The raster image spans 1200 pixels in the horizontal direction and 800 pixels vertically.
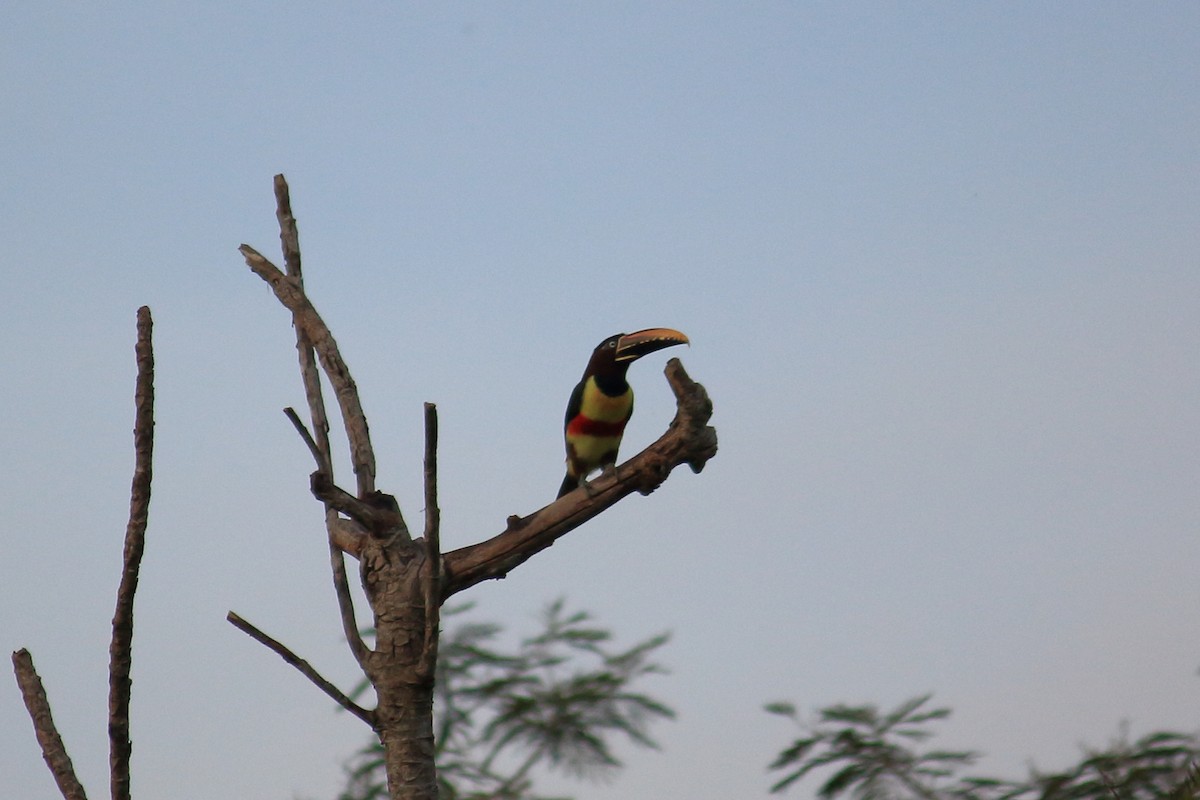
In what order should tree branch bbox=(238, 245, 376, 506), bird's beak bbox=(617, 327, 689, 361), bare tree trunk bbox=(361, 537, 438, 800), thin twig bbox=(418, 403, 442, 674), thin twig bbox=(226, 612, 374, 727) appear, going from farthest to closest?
bird's beak bbox=(617, 327, 689, 361) < tree branch bbox=(238, 245, 376, 506) < bare tree trunk bbox=(361, 537, 438, 800) < thin twig bbox=(226, 612, 374, 727) < thin twig bbox=(418, 403, 442, 674)

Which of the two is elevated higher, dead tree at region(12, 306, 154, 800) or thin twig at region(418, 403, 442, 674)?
thin twig at region(418, 403, 442, 674)

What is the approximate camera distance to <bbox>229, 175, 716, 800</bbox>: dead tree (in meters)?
4.36

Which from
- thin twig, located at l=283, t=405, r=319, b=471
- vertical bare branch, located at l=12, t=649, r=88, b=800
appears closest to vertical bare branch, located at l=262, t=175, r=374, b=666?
thin twig, located at l=283, t=405, r=319, b=471

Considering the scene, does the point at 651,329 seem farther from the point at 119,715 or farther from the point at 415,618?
the point at 119,715

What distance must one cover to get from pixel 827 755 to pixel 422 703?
1740 millimetres

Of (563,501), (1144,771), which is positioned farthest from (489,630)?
(1144,771)

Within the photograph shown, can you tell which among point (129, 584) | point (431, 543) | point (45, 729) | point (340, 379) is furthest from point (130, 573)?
point (340, 379)

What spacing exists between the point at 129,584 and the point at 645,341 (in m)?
3.80

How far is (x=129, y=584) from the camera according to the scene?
265cm

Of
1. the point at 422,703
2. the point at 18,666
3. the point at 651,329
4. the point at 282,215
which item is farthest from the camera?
the point at 651,329

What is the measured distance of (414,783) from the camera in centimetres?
434

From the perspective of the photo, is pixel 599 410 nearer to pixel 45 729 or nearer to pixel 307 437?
pixel 307 437

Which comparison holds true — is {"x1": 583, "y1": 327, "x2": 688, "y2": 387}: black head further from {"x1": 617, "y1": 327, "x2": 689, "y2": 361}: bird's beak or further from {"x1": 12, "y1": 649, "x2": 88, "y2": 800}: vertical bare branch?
{"x1": 12, "y1": 649, "x2": 88, "y2": 800}: vertical bare branch

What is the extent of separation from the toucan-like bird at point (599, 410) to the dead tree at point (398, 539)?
146 centimetres
